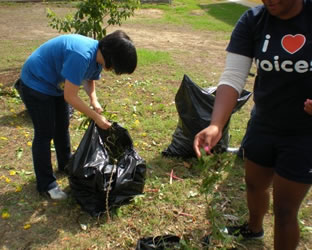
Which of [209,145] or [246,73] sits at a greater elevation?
[246,73]

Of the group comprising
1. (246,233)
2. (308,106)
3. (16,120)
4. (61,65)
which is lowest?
(16,120)

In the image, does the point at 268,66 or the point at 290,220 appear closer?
the point at 268,66

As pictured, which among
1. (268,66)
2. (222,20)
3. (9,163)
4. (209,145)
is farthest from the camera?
(222,20)

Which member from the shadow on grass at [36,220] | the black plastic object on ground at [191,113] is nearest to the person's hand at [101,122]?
the shadow on grass at [36,220]

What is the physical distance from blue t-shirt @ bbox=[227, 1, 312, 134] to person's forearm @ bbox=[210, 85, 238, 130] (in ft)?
0.44

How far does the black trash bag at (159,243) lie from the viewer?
198 centimetres

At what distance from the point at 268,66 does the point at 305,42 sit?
0.18 m

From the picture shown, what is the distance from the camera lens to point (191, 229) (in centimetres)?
248

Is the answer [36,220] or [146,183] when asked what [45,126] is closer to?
[36,220]

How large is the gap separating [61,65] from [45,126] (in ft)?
1.60

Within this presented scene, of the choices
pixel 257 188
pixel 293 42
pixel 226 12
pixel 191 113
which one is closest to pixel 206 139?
pixel 293 42

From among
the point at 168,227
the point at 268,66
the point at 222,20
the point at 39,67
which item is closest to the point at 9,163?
the point at 39,67

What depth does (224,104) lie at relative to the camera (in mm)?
1626

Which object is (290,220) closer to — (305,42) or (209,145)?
(209,145)
